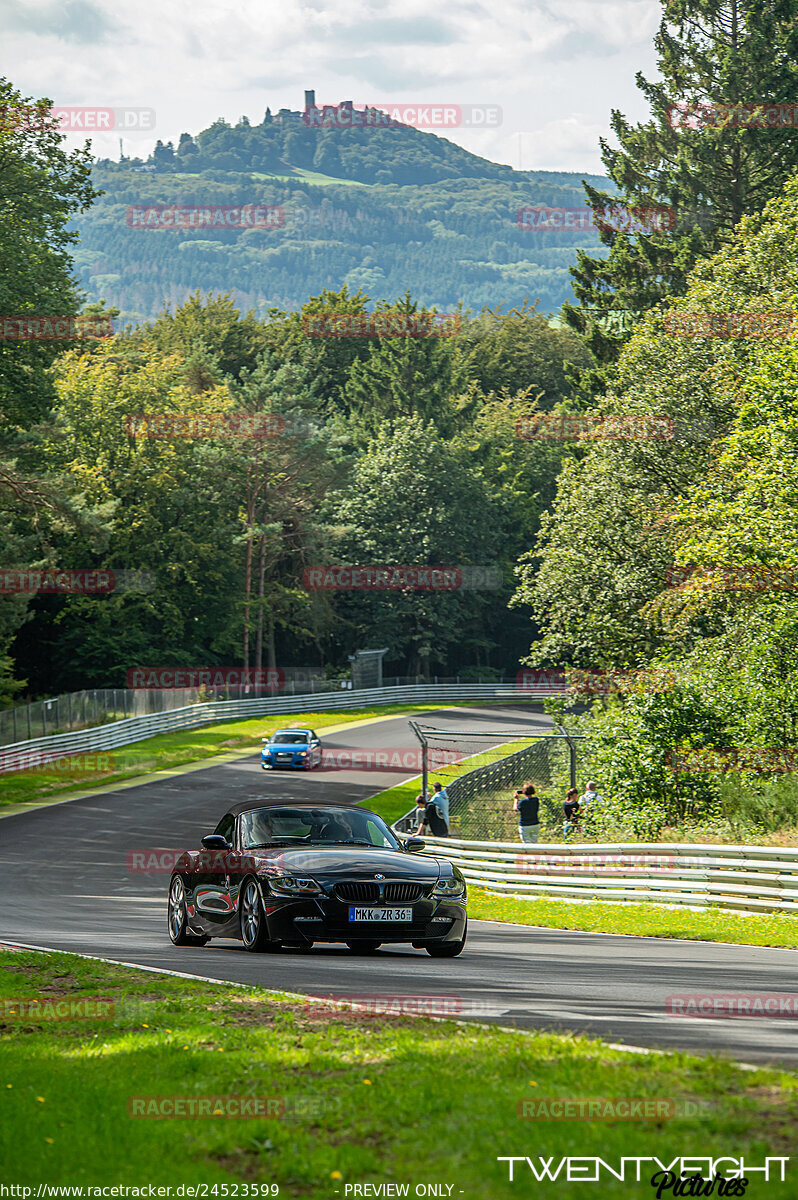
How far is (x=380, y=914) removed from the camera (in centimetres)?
1064

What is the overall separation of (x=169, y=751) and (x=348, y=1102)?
45427 mm

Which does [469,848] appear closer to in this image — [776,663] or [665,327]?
[776,663]

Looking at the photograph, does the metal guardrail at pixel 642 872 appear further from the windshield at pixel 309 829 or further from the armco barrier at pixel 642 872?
the windshield at pixel 309 829

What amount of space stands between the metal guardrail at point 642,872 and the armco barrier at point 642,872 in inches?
0.5

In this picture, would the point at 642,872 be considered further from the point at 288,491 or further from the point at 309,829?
the point at 288,491

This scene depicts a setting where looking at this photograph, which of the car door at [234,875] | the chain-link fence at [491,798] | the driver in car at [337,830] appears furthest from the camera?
the chain-link fence at [491,798]

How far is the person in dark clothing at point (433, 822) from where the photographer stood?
25.5 metres

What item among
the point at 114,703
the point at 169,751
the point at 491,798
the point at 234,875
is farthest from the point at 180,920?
the point at 114,703

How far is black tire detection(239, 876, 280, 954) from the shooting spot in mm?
10898

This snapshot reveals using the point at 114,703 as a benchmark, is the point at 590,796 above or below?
above

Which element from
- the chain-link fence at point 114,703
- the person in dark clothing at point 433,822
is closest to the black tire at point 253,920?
the person in dark clothing at point 433,822

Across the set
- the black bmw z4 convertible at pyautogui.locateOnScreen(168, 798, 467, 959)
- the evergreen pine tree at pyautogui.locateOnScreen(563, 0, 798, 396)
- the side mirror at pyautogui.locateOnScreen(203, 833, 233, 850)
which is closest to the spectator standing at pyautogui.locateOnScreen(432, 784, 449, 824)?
the black bmw z4 convertible at pyautogui.locateOnScreen(168, 798, 467, 959)

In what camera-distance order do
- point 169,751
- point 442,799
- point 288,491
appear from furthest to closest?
point 288,491, point 169,751, point 442,799

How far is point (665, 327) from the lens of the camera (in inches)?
1419
